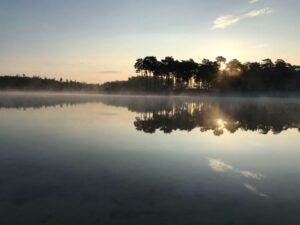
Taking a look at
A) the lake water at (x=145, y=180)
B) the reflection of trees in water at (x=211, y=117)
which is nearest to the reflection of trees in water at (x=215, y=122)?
the reflection of trees in water at (x=211, y=117)

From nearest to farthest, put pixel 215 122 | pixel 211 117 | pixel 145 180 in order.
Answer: pixel 145 180 < pixel 215 122 < pixel 211 117

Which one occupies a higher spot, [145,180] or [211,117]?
[211,117]

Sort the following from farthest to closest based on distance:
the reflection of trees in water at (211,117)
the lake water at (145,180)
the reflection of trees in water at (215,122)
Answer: the reflection of trees in water at (211,117)
the reflection of trees in water at (215,122)
the lake water at (145,180)

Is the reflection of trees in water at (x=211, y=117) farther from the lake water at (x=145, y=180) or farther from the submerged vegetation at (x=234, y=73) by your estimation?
the submerged vegetation at (x=234, y=73)

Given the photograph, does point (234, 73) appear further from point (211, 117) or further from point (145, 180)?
point (145, 180)

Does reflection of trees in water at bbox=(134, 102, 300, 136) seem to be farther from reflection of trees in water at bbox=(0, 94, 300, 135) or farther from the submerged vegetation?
the submerged vegetation

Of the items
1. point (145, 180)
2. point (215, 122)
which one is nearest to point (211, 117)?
point (215, 122)

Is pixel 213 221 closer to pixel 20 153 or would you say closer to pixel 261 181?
pixel 261 181

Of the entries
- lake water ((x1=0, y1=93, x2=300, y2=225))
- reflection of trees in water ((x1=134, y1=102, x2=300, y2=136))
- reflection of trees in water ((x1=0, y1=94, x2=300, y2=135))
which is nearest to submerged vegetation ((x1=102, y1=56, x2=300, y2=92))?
reflection of trees in water ((x1=0, y1=94, x2=300, y2=135))

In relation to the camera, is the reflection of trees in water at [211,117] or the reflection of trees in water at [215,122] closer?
the reflection of trees in water at [215,122]

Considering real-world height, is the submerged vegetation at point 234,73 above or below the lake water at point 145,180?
above

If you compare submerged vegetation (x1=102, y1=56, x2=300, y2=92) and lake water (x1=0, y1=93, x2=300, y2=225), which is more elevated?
submerged vegetation (x1=102, y1=56, x2=300, y2=92)

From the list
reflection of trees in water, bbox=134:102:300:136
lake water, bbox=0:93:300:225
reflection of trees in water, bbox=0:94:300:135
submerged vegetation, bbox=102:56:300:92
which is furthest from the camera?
submerged vegetation, bbox=102:56:300:92

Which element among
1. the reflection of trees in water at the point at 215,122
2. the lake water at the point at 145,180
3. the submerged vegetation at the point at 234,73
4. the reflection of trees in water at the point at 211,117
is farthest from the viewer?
the submerged vegetation at the point at 234,73
